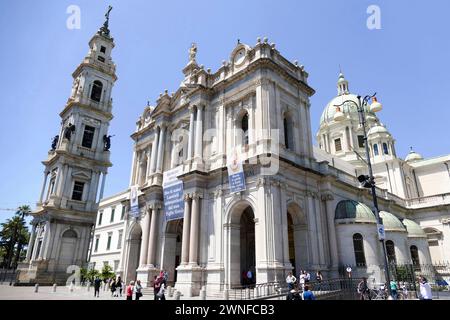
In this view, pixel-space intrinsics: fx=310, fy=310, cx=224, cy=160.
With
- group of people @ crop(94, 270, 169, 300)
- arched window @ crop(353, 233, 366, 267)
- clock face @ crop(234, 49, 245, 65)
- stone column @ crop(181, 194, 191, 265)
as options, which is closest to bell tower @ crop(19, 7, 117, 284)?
group of people @ crop(94, 270, 169, 300)

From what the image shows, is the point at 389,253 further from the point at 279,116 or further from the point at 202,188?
the point at 202,188

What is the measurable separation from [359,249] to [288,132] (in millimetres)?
11169

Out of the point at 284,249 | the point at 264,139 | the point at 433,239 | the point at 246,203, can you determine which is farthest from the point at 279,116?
the point at 433,239

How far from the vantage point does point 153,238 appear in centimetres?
2803

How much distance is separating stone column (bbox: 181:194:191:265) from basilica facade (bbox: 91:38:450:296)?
0.08 m

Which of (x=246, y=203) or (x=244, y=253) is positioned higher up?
(x=246, y=203)

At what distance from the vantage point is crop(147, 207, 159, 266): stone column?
1080 inches

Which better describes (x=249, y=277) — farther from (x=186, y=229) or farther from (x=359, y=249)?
(x=359, y=249)

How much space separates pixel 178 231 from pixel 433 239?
3340 centimetres

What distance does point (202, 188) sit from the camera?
83.0 feet

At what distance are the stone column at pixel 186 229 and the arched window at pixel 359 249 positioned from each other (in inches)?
530

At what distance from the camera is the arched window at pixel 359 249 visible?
24.7 m

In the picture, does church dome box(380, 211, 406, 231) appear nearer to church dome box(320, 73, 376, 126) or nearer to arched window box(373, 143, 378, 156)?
arched window box(373, 143, 378, 156)

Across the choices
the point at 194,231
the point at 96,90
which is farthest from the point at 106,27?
the point at 194,231
